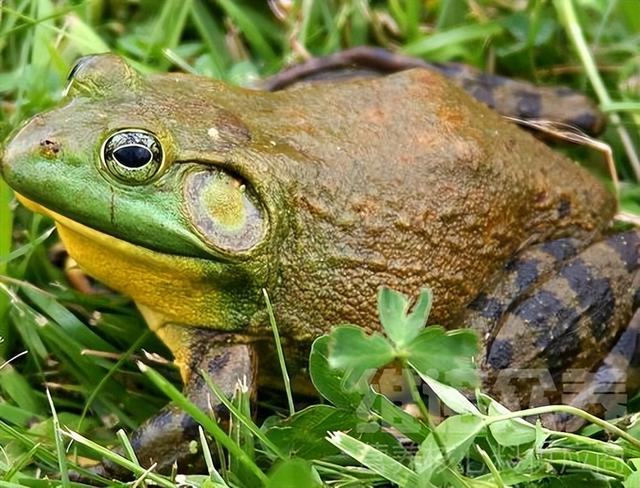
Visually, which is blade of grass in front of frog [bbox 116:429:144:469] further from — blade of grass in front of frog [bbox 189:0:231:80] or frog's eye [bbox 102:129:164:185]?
blade of grass in front of frog [bbox 189:0:231:80]

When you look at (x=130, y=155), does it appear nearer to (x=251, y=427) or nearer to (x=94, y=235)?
(x=94, y=235)

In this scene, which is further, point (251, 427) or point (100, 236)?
point (100, 236)

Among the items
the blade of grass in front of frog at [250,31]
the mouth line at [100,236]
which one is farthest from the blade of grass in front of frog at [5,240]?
the blade of grass in front of frog at [250,31]

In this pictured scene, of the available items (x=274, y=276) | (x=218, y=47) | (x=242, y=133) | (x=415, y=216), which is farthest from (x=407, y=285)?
(x=218, y=47)

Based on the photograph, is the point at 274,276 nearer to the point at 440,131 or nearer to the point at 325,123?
the point at 325,123

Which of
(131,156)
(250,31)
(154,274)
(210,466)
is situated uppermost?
(131,156)

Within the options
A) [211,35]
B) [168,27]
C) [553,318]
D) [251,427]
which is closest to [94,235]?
[251,427]

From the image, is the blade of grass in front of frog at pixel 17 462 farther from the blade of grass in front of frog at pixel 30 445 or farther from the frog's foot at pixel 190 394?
the frog's foot at pixel 190 394
